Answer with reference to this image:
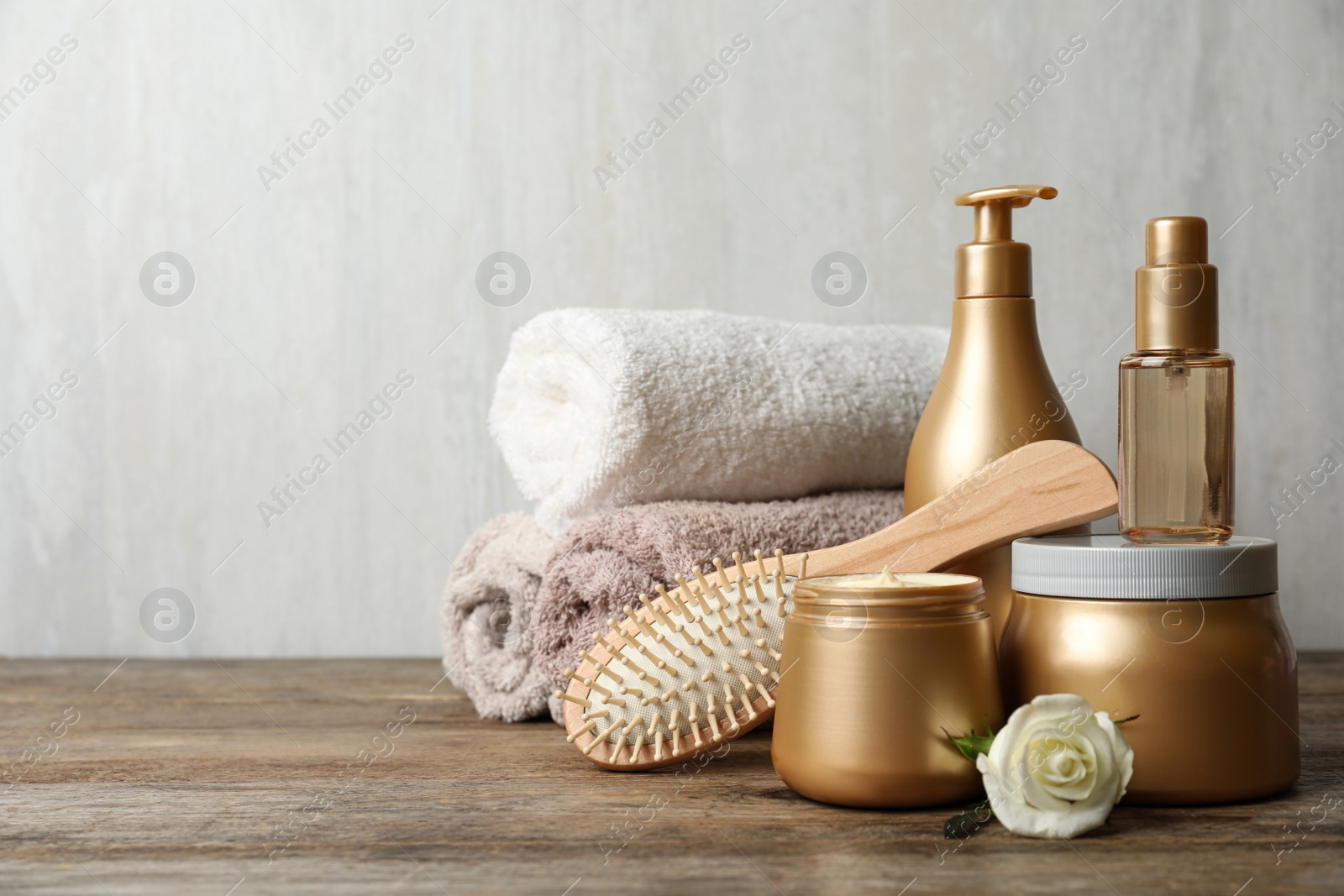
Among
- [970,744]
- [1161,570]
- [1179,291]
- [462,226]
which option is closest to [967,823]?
[970,744]

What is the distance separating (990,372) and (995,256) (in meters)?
0.06

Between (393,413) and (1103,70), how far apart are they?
0.66 m

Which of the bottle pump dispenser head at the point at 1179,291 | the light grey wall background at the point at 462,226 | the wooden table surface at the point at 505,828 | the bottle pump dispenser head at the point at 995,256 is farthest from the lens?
the light grey wall background at the point at 462,226

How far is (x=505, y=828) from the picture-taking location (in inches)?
17.8

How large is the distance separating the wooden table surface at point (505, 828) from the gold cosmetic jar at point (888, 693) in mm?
18

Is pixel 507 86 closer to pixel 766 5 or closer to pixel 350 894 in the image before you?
pixel 766 5

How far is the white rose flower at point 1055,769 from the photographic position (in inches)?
16.7

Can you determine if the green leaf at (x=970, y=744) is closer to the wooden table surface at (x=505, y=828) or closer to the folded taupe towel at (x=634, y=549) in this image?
the wooden table surface at (x=505, y=828)

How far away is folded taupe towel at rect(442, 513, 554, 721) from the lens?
672 mm

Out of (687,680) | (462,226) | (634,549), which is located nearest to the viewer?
(687,680)

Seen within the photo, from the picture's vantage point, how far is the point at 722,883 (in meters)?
0.39

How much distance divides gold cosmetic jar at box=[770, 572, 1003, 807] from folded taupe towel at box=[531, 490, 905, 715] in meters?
0.16

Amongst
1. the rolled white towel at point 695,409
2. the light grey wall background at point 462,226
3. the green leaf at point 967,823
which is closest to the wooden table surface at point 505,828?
the green leaf at point 967,823

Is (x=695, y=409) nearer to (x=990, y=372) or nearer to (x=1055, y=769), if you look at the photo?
(x=990, y=372)
